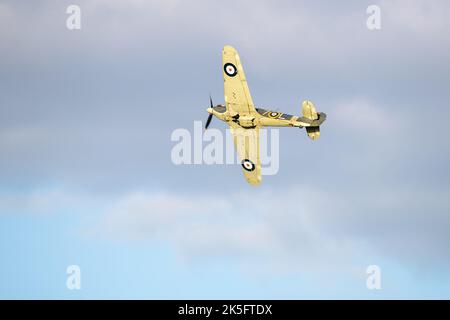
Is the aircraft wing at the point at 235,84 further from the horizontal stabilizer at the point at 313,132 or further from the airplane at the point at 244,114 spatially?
the horizontal stabilizer at the point at 313,132

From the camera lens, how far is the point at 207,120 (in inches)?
4670

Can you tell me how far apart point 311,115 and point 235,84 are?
7.98 metres

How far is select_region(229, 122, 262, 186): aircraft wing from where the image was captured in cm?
11806

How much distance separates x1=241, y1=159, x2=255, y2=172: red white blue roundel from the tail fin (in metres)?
9.18

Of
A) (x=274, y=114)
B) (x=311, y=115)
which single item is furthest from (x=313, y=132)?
(x=274, y=114)

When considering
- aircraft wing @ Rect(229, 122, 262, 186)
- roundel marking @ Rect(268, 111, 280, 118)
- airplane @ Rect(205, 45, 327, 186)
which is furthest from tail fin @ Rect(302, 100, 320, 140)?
aircraft wing @ Rect(229, 122, 262, 186)

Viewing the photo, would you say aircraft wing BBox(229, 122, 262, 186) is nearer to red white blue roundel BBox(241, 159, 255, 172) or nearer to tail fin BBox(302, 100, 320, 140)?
red white blue roundel BBox(241, 159, 255, 172)

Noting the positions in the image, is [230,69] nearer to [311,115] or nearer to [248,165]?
[311,115]

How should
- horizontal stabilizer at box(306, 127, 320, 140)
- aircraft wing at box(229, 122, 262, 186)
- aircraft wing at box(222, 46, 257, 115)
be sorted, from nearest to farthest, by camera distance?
horizontal stabilizer at box(306, 127, 320, 140) < aircraft wing at box(222, 46, 257, 115) < aircraft wing at box(229, 122, 262, 186)
